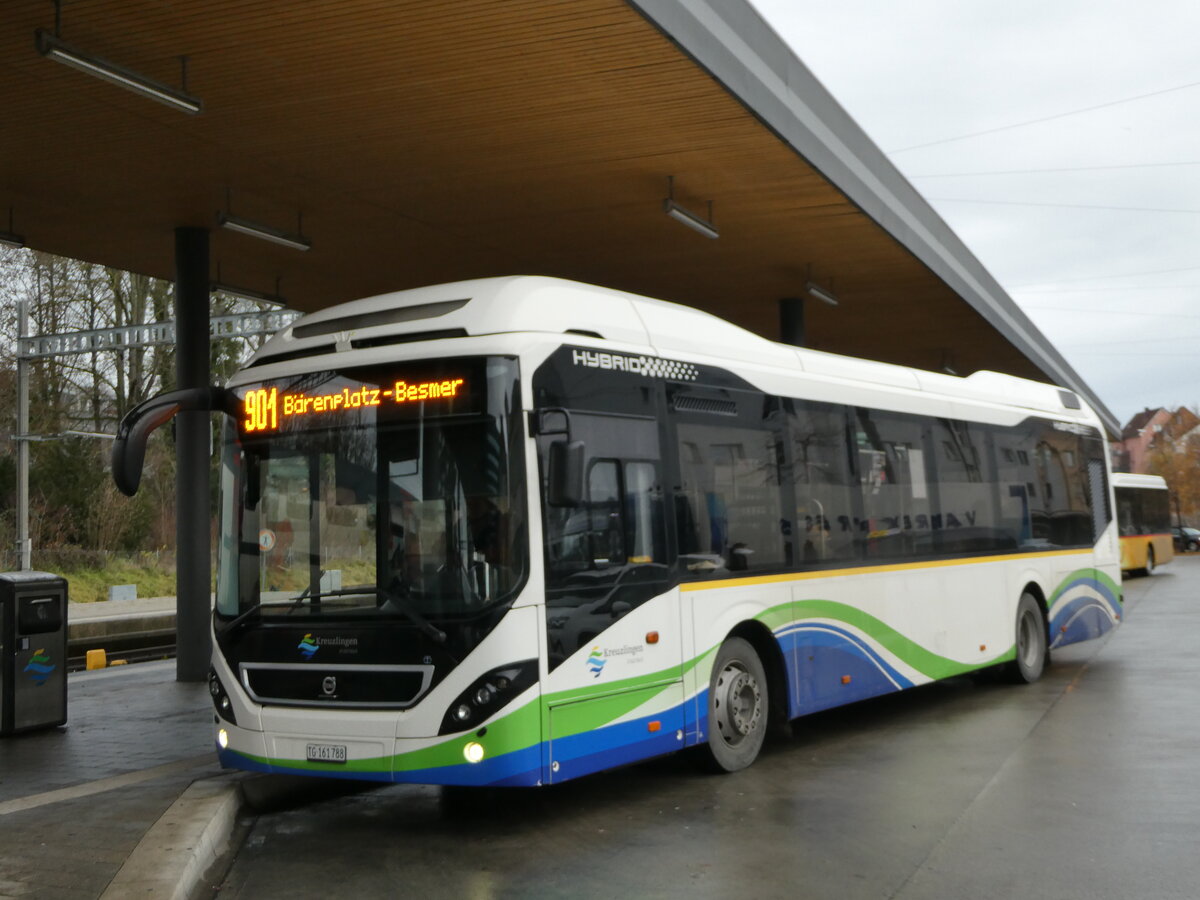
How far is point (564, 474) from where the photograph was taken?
7512 mm

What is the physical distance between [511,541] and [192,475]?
8.22 m

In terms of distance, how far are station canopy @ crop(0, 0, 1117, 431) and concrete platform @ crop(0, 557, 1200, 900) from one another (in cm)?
531

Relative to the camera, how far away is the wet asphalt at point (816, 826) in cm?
645

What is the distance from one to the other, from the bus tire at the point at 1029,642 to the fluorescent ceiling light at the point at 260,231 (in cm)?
903

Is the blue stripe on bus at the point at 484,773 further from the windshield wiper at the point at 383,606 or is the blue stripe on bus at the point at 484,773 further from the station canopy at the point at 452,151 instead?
the station canopy at the point at 452,151

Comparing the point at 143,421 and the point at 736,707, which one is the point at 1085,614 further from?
the point at 143,421

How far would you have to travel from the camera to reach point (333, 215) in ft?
49.2

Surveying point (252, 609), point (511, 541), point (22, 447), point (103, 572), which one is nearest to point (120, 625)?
point (22, 447)

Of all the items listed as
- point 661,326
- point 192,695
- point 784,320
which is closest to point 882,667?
point 661,326

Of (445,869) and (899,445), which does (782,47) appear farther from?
(445,869)

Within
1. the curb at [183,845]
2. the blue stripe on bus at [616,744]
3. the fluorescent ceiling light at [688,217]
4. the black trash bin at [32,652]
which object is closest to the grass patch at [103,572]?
the black trash bin at [32,652]

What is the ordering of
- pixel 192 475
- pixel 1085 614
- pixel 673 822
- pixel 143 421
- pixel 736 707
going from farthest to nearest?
pixel 1085 614 < pixel 192 475 < pixel 736 707 < pixel 143 421 < pixel 673 822

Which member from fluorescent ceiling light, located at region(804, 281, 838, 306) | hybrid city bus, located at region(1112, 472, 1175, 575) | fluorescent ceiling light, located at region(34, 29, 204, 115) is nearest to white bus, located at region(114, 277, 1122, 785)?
fluorescent ceiling light, located at region(34, 29, 204, 115)

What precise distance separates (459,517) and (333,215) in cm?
846
